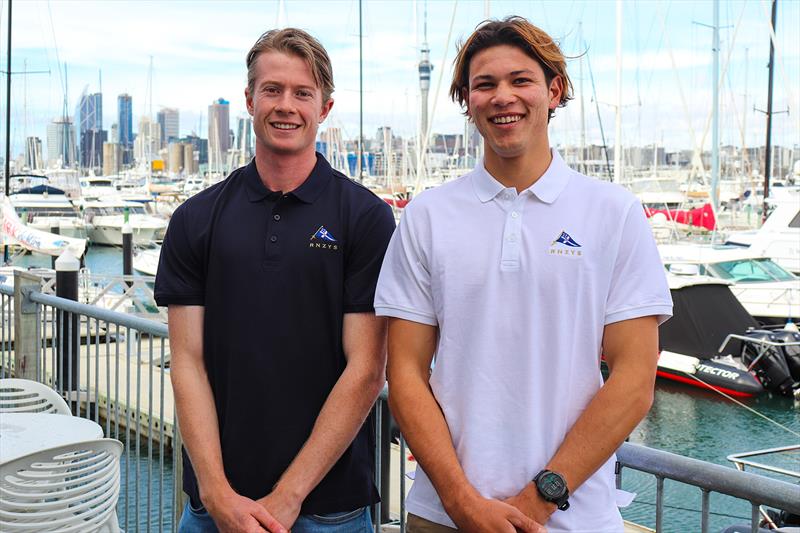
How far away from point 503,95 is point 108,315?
3.12 metres

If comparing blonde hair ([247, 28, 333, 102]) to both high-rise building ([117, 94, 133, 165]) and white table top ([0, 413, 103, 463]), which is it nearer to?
white table top ([0, 413, 103, 463])

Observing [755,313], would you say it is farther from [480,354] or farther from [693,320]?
[480,354]

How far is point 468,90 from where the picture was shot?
2512 millimetres

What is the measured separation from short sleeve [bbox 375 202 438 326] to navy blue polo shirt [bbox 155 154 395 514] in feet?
0.78

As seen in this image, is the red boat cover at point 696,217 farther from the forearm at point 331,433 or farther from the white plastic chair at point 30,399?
the forearm at point 331,433

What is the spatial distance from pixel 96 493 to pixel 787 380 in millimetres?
Result: 17586

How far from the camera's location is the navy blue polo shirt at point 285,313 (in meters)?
2.60

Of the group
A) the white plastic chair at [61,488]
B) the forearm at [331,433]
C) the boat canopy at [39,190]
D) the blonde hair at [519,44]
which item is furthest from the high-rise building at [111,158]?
the blonde hair at [519,44]

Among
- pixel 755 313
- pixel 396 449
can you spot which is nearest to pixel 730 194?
pixel 755 313

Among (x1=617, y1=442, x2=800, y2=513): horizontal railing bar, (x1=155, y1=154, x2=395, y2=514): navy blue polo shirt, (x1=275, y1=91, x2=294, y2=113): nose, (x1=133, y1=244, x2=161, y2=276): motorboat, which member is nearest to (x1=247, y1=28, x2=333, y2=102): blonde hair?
(x1=275, y1=91, x2=294, y2=113): nose

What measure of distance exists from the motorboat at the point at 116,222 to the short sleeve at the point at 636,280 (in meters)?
52.3

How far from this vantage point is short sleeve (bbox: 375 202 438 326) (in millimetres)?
2334

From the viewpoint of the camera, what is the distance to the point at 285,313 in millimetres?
2600

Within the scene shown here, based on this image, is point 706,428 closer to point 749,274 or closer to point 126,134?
point 749,274
